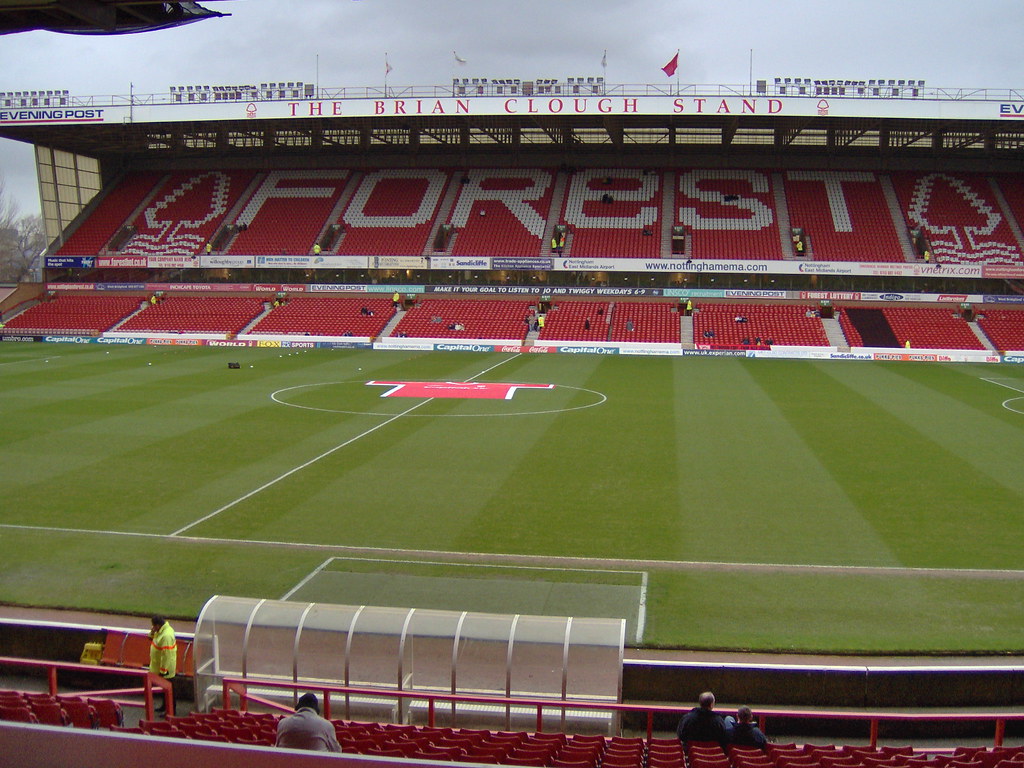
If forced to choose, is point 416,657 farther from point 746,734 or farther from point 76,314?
point 76,314

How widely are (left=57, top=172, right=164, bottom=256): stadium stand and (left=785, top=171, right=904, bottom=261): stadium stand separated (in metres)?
49.3

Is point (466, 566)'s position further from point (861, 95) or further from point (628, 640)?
point (861, 95)

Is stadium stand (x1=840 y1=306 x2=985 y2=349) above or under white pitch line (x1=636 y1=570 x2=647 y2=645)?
above

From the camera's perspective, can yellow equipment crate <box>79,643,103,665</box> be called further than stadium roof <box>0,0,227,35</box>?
Yes

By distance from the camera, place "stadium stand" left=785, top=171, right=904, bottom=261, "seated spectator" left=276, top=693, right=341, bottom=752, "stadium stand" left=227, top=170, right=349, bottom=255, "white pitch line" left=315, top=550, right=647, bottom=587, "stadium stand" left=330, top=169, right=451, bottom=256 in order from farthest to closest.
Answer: "stadium stand" left=227, top=170, right=349, bottom=255 → "stadium stand" left=330, top=169, right=451, bottom=256 → "stadium stand" left=785, top=171, right=904, bottom=261 → "white pitch line" left=315, top=550, right=647, bottom=587 → "seated spectator" left=276, top=693, right=341, bottom=752

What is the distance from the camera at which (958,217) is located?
58.3 metres

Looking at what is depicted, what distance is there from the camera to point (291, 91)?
186 ft

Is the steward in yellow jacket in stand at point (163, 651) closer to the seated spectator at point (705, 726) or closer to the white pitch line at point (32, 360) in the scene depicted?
the seated spectator at point (705, 726)

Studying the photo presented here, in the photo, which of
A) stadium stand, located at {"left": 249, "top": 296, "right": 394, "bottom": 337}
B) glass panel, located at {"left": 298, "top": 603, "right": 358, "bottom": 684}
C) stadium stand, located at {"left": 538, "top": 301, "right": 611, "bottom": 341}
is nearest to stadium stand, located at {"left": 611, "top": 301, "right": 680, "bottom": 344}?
stadium stand, located at {"left": 538, "top": 301, "right": 611, "bottom": 341}

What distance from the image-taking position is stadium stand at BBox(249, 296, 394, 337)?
56.0 m

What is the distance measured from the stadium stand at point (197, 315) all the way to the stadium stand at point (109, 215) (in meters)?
7.29

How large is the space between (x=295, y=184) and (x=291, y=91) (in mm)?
11911

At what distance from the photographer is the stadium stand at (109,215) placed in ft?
209

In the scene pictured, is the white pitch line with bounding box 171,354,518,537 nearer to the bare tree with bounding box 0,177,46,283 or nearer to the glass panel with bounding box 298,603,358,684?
the glass panel with bounding box 298,603,358,684
